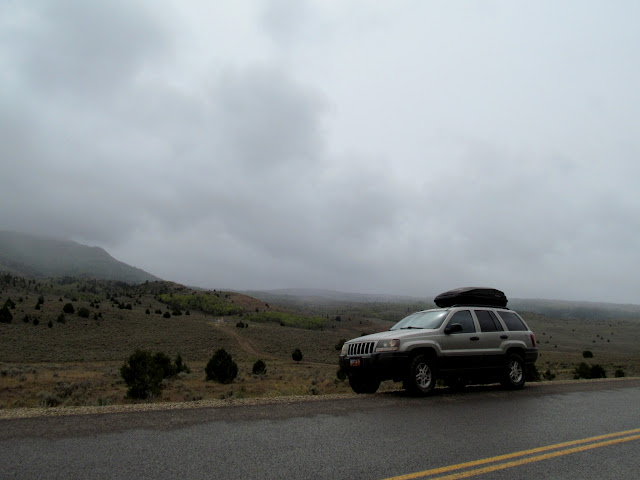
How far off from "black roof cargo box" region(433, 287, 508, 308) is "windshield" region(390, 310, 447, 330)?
1101 mm

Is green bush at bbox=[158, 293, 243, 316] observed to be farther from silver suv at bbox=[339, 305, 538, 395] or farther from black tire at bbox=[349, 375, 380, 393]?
silver suv at bbox=[339, 305, 538, 395]

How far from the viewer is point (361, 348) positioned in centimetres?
998

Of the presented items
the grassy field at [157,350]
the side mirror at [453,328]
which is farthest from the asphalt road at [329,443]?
the grassy field at [157,350]

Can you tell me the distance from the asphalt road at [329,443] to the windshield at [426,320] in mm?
2238

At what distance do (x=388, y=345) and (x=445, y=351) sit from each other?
159 cm

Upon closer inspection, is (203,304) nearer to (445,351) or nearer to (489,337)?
(489,337)

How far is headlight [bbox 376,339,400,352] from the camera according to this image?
9.38 metres

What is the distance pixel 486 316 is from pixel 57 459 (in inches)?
387

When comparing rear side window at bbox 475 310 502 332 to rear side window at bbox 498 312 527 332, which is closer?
rear side window at bbox 475 310 502 332

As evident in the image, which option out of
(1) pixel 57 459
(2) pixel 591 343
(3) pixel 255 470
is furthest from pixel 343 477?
(2) pixel 591 343

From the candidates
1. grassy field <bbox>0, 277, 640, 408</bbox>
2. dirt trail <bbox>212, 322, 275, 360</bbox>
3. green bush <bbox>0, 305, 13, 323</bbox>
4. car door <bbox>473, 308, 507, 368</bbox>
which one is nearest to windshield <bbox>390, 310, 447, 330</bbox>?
car door <bbox>473, 308, 507, 368</bbox>

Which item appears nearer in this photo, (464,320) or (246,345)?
(464,320)

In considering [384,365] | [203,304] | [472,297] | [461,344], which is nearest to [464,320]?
[461,344]

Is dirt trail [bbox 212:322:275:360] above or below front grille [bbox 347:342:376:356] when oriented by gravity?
below
